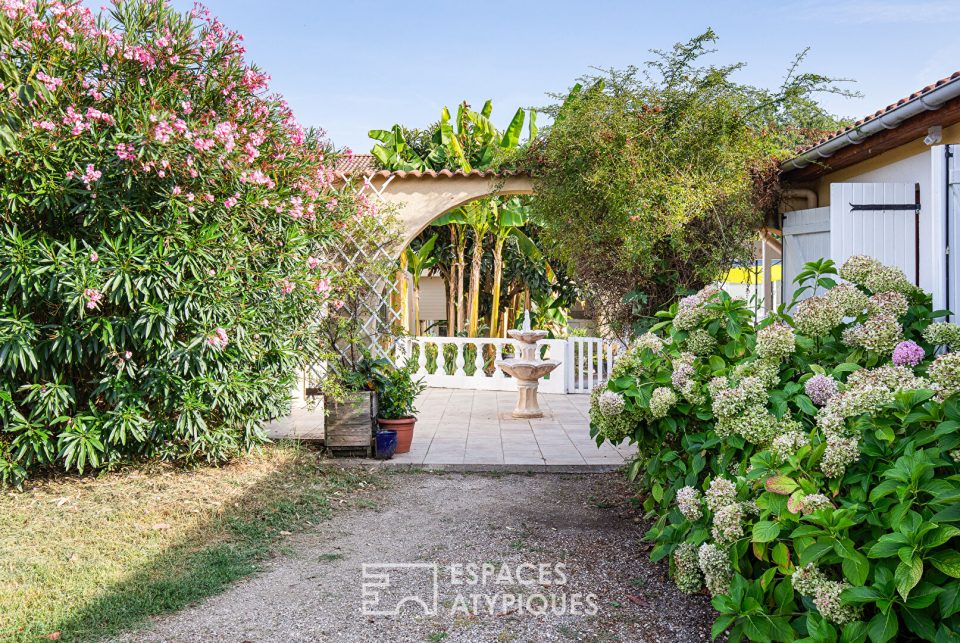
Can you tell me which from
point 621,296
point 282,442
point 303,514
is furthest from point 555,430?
point 303,514

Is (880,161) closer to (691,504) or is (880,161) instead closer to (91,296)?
(691,504)

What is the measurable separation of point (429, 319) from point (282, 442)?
11.0 meters

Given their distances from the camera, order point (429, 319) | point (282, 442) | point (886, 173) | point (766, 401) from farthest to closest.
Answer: point (429, 319)
point (282, 442)
point (886, 173)
point (766, 401)

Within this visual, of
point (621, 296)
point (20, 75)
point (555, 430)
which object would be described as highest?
point (20, 75)

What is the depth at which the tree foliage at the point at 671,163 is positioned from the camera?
609 cm

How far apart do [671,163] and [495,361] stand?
5.49 meters

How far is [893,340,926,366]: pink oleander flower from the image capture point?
2.96m

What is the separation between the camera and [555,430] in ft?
27.3

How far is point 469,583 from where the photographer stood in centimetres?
375

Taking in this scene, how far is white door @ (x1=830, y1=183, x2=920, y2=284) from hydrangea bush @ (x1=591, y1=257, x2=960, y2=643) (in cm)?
129

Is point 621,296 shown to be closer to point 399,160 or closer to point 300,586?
point 300,586

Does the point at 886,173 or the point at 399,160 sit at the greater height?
the point at 399,160

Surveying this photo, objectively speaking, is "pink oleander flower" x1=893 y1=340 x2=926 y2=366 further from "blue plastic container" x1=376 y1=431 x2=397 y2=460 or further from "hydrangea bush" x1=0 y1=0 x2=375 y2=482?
"blue plastic container" x1=376 y1=431 x2=397 y2=460

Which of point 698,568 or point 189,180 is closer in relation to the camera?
point 698,568
